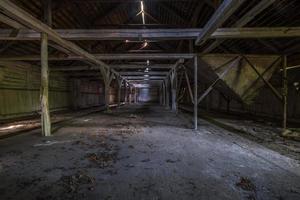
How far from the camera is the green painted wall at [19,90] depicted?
8.48 m

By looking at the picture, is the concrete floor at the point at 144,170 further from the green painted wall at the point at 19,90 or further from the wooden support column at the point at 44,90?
the green painted wall at the point at 19,90

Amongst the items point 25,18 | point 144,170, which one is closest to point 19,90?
point 25,18

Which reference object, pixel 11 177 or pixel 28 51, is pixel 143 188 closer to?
pixel 11 177

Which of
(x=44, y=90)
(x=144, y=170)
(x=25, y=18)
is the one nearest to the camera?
(x=144, y=170)

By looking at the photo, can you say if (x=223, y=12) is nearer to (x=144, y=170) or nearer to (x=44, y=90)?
(x=144, y=170)

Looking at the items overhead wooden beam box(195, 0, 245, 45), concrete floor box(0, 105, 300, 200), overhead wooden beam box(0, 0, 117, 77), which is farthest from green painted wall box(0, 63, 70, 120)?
overhead wooden beam box(195, 0, 245, 45)

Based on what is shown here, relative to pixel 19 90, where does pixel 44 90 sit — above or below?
below

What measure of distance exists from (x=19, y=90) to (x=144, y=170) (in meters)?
9.31

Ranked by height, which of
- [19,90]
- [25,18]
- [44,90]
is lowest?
[44,90]

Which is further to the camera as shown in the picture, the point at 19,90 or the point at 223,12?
the point at 19,90

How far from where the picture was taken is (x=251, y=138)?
499cm

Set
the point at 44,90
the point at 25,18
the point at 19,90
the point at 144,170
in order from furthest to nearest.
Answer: the point at 19,90 < the point at 44,90 < the point at 25,18 < the point at 144,170

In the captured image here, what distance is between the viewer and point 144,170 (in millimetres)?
2785

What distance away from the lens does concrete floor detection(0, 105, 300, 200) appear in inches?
84.0
